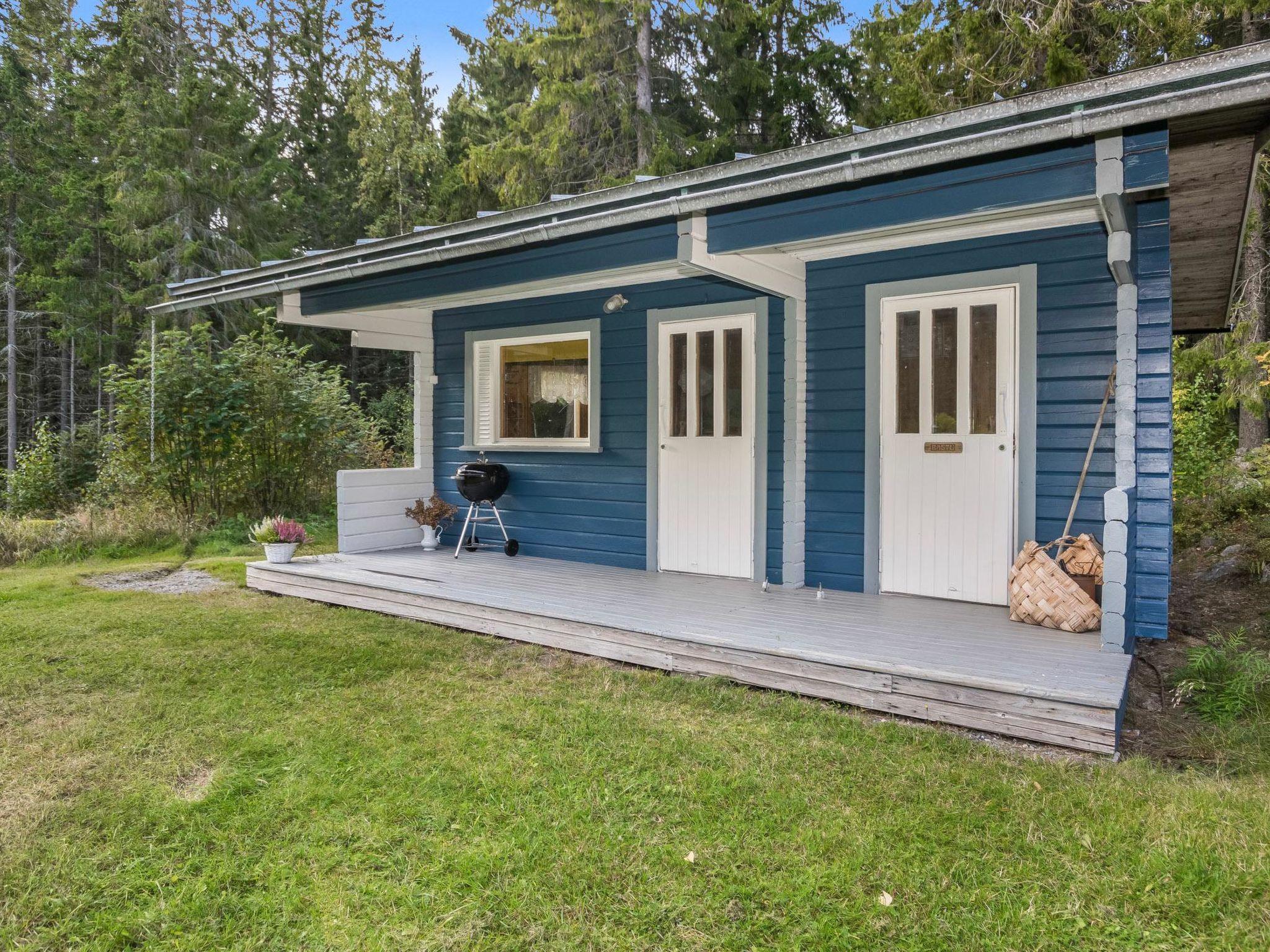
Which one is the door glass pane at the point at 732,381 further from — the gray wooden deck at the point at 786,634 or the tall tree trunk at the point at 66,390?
the tall tree trunk at the point at 66,390

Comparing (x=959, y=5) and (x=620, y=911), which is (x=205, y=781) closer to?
(x=620, y=911)

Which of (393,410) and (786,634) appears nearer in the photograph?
(786,634)

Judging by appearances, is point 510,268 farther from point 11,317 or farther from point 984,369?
point 11,317

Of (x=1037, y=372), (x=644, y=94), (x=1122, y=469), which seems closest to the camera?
(x=1122, y=469)

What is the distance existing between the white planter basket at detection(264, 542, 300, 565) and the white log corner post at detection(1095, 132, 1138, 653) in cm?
512

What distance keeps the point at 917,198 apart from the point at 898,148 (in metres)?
0.21

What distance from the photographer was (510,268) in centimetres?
456

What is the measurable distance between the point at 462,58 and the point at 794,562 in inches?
632

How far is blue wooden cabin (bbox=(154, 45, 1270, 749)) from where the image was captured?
3.03 m

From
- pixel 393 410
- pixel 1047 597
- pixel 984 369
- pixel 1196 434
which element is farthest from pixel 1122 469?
pixel 393 410

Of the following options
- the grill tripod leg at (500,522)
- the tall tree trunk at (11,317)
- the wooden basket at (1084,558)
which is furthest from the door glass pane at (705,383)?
the tall tree trunk at (11,317)

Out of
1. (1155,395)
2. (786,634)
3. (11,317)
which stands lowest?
(786,634)

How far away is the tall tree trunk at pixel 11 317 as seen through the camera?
15039mm

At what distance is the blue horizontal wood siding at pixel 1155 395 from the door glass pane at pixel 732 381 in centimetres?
224
